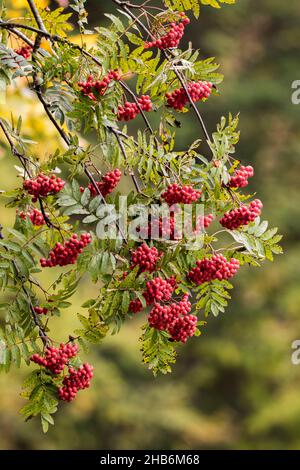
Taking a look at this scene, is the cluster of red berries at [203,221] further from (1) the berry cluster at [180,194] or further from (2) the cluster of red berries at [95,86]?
(2) the cluster of red berries at [95,86]

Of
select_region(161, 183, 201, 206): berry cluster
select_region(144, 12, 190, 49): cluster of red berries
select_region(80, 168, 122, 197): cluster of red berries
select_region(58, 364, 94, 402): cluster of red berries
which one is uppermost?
select_region(144, 12, 190, 49): cluster of red berries

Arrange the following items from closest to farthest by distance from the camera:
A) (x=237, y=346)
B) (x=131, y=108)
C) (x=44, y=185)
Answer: (x=44, y=185) < (x=131, y=108) < (x=237, y=346)

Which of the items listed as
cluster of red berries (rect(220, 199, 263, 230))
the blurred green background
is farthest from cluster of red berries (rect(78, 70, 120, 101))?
the blurred green background

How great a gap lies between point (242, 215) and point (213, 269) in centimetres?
13

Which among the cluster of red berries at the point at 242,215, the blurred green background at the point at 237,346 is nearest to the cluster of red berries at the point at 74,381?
the cluster of red berries at the point at 242,215

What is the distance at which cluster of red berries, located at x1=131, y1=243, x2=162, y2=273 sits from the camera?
74.1 inches

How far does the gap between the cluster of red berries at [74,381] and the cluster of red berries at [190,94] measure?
1.99ft

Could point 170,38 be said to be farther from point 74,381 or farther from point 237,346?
point 237,346

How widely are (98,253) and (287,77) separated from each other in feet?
36.6

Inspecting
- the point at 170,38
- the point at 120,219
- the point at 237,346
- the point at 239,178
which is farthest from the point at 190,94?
the point at 237,346

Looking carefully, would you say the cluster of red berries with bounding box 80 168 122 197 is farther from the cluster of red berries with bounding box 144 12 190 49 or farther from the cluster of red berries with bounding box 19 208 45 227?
the cluster of red berries with bounding box 144 12 190 49

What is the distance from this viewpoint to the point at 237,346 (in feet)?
36.5

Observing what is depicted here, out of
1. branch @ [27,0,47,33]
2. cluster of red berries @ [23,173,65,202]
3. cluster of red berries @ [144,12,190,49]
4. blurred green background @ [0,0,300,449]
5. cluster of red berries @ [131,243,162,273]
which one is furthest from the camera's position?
blurred green background @ [0,0,300,449]

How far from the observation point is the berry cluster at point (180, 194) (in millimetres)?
1885
